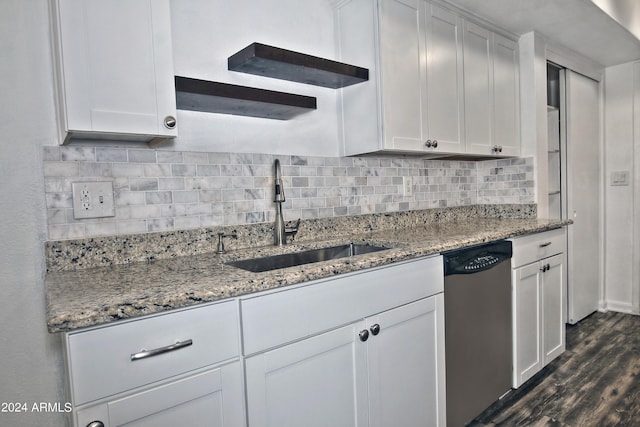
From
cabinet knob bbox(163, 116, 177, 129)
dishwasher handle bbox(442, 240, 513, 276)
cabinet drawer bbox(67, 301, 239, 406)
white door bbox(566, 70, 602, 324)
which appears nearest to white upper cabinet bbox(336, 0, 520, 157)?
dishwasher handle bbox(442, 240, 513, 276)

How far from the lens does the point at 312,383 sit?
4.08ft

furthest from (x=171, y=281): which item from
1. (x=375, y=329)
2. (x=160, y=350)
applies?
(x=375, y=329)

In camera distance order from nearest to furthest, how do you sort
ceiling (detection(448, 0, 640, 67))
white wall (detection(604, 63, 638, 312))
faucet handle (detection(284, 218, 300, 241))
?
faucet handle (detection(284, 218, 300, 241)) < ceiling (detection(448, 0, 640, 67)) < white wall (detection(604, 63, 638, 312))

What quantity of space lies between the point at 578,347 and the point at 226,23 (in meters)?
3.09

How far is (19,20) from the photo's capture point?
1284mm

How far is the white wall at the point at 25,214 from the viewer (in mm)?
1263

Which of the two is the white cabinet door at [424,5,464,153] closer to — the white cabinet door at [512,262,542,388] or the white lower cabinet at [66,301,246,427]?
the white cabinet door at [512,262,542,388]

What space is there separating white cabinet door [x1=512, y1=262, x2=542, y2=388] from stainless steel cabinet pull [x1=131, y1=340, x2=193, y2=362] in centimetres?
181

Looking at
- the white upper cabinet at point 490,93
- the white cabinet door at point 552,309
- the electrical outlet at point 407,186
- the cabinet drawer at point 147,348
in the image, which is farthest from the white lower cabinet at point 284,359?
the white upper cabinet at point 490,93

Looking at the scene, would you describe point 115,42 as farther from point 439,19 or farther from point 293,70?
point 439,19

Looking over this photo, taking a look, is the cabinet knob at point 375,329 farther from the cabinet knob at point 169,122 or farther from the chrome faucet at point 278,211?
the cabinet knob at point 169,122

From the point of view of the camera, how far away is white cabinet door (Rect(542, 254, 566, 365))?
7.82 feet

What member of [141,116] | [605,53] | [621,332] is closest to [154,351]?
[141,116]

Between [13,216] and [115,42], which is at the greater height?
[115,42]
